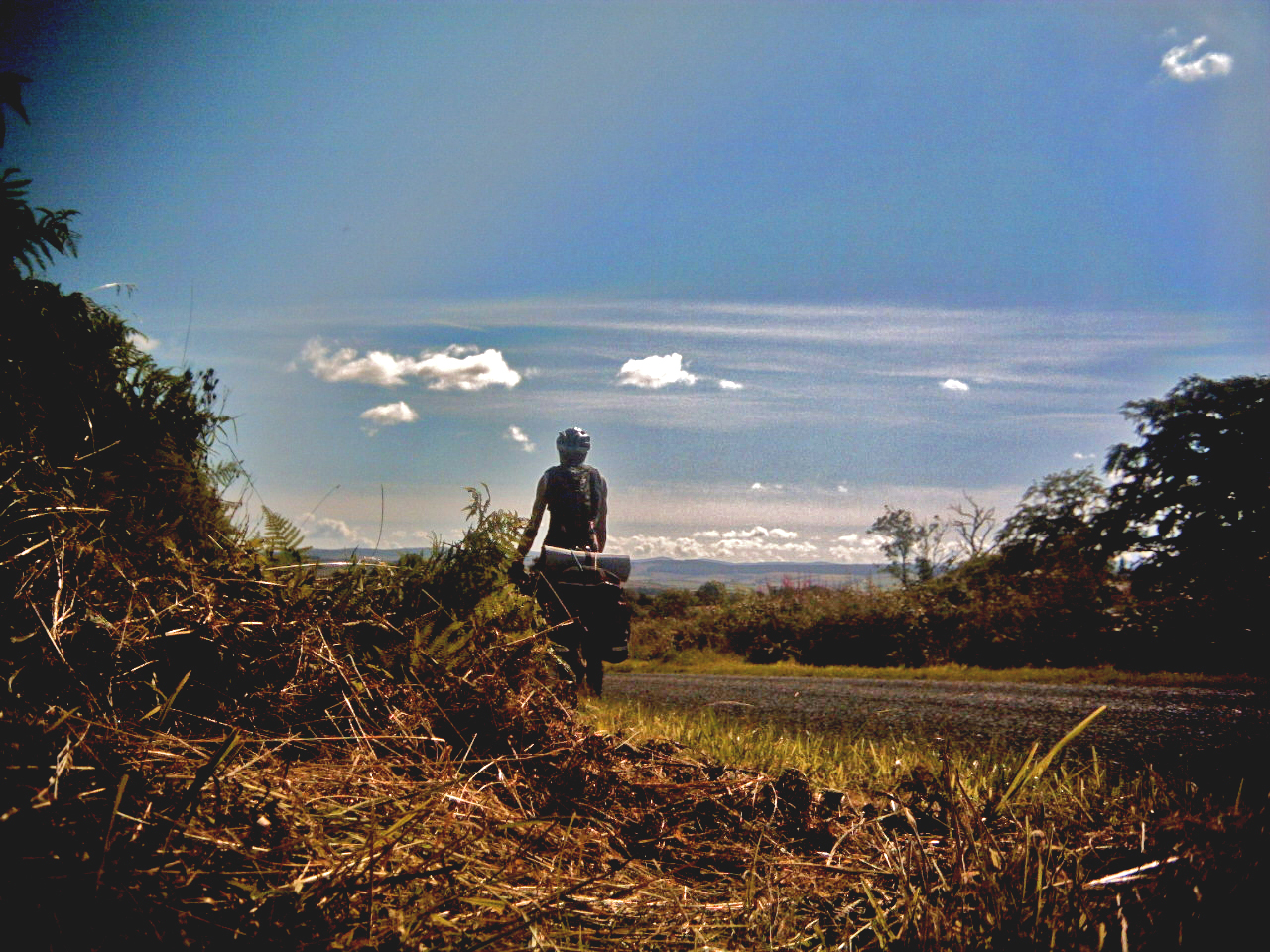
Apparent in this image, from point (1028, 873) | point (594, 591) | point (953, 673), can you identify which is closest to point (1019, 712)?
point (594, 591)

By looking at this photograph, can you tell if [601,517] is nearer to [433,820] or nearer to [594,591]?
[594,591]

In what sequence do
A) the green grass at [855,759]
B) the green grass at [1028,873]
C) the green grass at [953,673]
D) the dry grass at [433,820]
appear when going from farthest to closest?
the green grass at [953,673]
the green grass at [855,759]
the green grass at [1028,873]
the dry grass at [433,820]

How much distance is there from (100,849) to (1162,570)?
25.1 meters

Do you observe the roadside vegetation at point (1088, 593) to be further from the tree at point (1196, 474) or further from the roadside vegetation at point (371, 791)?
the roadside vegetation at point (371, 791)

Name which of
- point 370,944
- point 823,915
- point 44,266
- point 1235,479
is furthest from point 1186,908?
point 1235,479

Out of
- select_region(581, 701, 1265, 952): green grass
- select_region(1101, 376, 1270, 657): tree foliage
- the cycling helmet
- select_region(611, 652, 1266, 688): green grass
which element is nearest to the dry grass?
select_region(581, 701, 1265, 952): green grass

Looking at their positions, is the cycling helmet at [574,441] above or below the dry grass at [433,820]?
above

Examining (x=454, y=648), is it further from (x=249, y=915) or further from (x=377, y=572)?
(x=249, y=915)

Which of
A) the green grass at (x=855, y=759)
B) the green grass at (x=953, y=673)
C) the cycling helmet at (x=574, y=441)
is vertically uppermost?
the cycling helmet at (x=574, y=441)

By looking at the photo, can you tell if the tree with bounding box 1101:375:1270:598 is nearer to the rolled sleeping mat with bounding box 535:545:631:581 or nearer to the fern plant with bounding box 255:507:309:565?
the rolled sleeping mat with bounding box 535:545:631:581

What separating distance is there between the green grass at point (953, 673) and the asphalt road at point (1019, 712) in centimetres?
103

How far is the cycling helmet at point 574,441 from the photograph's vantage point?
6.50 metres

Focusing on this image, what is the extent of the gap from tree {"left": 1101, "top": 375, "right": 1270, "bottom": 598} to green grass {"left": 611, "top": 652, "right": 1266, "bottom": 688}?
1302cm

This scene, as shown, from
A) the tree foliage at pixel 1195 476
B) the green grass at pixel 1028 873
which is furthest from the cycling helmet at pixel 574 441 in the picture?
the tree foliage at pixel 1195 476
